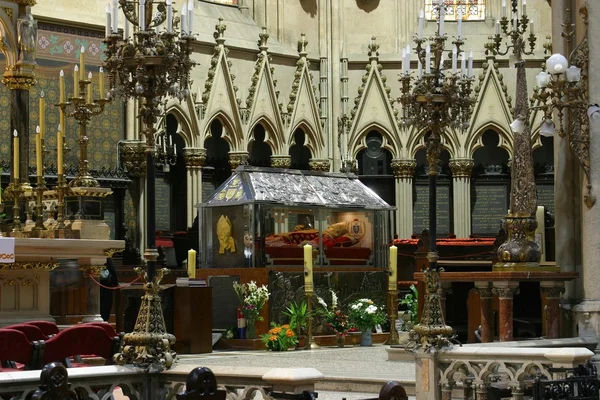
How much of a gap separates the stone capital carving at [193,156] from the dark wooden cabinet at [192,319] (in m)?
9.55

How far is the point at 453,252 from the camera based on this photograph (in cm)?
2334

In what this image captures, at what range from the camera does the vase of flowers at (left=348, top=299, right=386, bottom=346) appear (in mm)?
18172

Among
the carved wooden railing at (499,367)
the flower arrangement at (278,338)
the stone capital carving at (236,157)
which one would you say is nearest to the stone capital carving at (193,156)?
the stone capital carving at (236,157)

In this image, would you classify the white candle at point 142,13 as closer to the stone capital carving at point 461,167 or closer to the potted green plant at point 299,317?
the potted green plant at point 299,317

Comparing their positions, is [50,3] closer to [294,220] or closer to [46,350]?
[294,220]

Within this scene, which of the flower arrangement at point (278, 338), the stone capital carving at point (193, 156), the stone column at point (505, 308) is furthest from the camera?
the stone capital carving at point (193, 156)

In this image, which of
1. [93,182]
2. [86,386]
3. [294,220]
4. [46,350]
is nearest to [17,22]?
[93,182]

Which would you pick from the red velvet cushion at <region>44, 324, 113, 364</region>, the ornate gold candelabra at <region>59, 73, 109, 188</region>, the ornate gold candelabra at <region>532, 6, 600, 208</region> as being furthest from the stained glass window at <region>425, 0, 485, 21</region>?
the red velvet cushion at <region>44, 324, 113, 364</region>

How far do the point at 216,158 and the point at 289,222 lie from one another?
8.55 metres

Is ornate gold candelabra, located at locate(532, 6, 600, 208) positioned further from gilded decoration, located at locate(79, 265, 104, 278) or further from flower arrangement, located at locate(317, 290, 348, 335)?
flower arrangement, located at locate(317, 290, 348, 335)

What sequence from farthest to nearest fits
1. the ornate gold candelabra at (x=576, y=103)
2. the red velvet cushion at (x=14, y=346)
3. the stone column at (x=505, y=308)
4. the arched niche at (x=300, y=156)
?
the arched niche at (x=300, y=156)
the stone column at (x=505, y=308)
the ornate gold candelabra at (x=576, y=103)
the red velvet cushion at (x=14, y=346)

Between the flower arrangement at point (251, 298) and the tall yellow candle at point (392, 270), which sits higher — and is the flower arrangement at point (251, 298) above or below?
below

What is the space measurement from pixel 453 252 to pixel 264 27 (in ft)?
22.8

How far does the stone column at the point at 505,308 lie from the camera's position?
13164 mm
